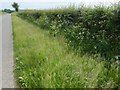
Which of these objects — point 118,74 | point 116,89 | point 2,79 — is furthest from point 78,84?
point 2,79

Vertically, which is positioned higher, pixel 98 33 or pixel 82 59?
pixel 98 33

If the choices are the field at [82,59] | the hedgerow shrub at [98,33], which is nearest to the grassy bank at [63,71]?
the field at [82,59]

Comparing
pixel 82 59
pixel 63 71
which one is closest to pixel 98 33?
pixel 82 59

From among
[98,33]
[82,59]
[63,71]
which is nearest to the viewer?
[63,71]

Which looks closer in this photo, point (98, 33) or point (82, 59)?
point (82, 59)

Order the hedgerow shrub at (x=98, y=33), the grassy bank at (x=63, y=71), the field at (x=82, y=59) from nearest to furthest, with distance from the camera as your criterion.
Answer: the grassy bank at (x=63, y=71) → the field at (x=82, y=59) → the hedgerow shrub at (x=98, y=33)

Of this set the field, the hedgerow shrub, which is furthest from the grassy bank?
the hedgerow shrub

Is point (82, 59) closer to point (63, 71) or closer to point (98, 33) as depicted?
point (63, 71)

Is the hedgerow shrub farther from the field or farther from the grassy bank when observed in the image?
the grassy bank

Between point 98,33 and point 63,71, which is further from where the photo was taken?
point 98,33

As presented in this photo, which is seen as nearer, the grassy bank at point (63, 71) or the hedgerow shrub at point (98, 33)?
the grassy bank at point (63, 71)

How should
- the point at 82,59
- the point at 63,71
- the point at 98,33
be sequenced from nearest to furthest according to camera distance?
the point at 63,71, the point at 82,59, the point at 98,33

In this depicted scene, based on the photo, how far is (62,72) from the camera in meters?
4.72

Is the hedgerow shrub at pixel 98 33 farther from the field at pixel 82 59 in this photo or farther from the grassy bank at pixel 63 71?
the grassy bank at pixel 63 71
